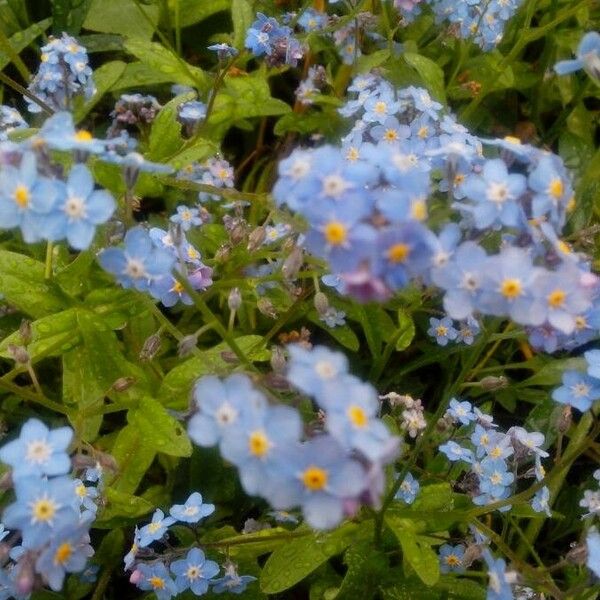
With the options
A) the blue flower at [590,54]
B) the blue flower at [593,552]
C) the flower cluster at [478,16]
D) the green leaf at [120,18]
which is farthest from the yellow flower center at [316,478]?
the green leaf at [120,18]

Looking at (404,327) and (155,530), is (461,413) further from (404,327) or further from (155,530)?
(155,530)

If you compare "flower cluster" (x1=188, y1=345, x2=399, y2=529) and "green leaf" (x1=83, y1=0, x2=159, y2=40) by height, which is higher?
"flower cluster" (x1=188, y1=345, x2=399, y2=529)

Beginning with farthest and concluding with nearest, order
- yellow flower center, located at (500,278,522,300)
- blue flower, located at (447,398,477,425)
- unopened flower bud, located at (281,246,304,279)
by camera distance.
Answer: blue flower, located at (447,398,477,425), unopened flower bud, located at (281,246,304,279), yellow flower center, located at (500,278,522,300)

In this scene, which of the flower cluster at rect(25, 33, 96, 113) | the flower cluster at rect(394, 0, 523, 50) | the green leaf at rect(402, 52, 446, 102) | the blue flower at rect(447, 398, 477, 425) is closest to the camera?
the blue flower at rect(447, 398, 477, 425)

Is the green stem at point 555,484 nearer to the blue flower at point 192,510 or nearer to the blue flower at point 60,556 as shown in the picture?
the blue flower at point 192,510

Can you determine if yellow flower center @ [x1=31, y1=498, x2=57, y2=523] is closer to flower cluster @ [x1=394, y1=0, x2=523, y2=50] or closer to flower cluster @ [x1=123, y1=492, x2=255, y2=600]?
flower cluster @ [x1=123, y1=492, x2=255, y2=600]

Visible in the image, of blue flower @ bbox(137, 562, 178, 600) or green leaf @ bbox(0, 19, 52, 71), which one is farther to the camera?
green leaf @ bbox(0, 19, 52, 71)

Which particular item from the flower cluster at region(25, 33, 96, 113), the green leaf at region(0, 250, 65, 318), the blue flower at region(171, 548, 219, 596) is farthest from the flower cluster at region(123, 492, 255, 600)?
the flower cluster at region(25, 33, 96, 113)
